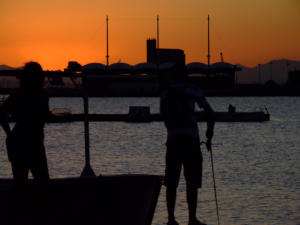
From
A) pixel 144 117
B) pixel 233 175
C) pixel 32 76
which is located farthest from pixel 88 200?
pixel 144 117

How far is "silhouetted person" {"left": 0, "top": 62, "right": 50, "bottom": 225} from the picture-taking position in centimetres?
667

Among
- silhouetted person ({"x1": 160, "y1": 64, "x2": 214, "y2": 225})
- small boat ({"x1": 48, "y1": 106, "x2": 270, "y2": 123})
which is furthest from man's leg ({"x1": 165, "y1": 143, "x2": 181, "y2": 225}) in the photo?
small boat ({"x1": 48, "y1": 106, "x2": 270, "y2": 123})

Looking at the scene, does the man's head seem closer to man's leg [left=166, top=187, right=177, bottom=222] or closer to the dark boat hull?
the dark boat hull

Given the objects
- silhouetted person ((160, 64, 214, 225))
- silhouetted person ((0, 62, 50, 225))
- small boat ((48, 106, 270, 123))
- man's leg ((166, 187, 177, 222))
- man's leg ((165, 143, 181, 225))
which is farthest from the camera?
small boat ((48, 106, 270, 123))

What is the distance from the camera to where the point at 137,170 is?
2109 centimetres

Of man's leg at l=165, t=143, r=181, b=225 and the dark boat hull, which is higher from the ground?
man's leg at l=165, t=143, r=181, b=225

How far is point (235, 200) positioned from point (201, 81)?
186m

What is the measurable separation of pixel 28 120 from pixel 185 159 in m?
2.05

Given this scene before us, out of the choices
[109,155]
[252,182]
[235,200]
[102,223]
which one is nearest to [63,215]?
[102,223]

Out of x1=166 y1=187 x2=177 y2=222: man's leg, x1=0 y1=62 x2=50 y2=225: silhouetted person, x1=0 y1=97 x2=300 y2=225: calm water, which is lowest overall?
x1=0 y1=97 x2=300 y2=225: calm water

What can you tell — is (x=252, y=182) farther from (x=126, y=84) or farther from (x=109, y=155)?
(x=126, y=84)

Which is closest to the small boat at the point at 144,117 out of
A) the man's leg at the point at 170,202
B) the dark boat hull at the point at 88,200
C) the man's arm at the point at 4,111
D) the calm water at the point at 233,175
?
the calm water at the point at 233,175

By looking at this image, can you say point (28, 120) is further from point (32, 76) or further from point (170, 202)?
point (170, 202)

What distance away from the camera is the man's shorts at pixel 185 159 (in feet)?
25.4
